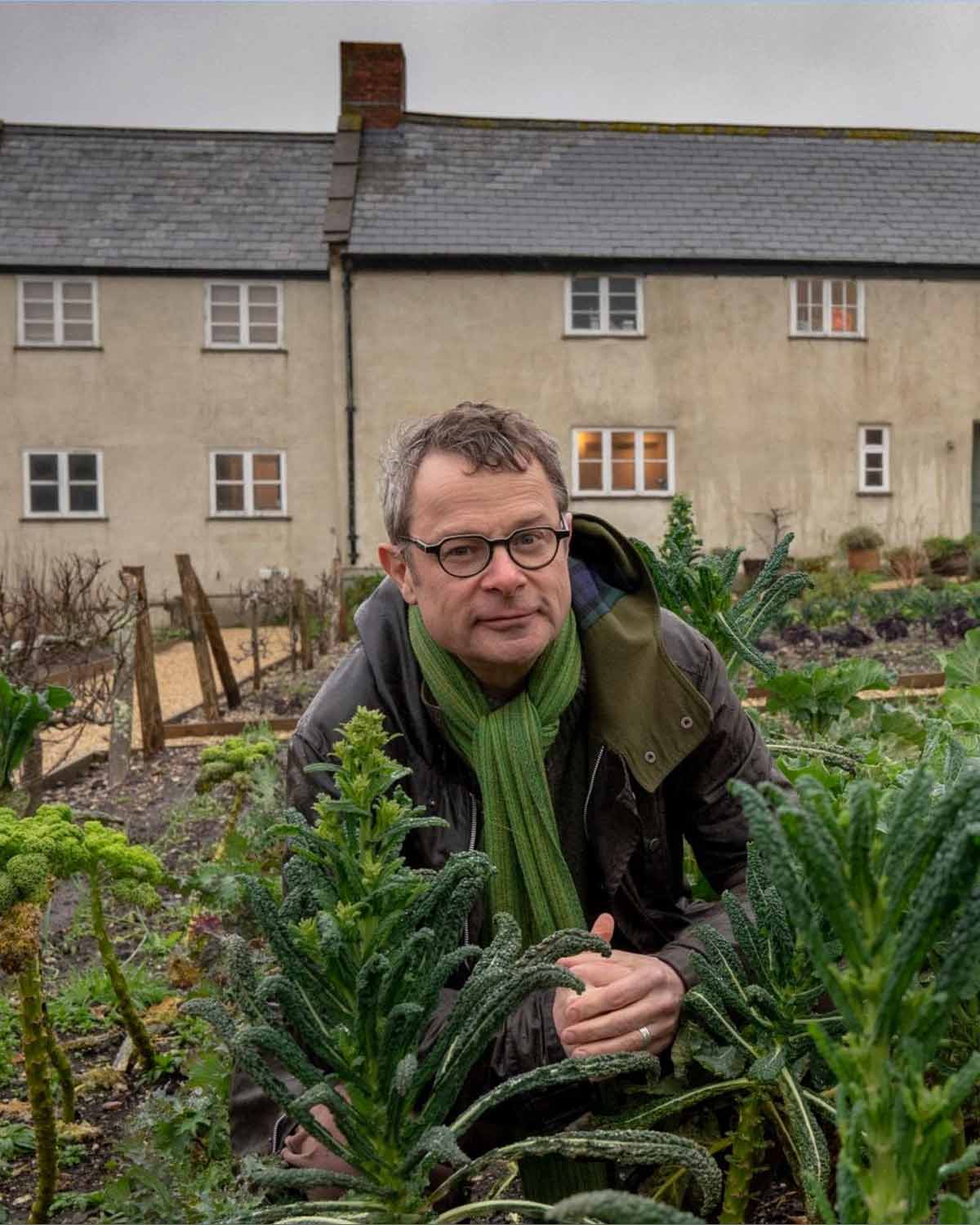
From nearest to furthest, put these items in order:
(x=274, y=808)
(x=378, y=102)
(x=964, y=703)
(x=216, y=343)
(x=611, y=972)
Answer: (x=611, y=972) → (x=964, y=703) → (x=274, y=808) → (x=216, y=343) → (x=378, y=102)

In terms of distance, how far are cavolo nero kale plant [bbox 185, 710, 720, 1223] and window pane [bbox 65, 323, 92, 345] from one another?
22298mm

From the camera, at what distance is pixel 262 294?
2231 centimetres

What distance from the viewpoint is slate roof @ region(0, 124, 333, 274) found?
2192 cm

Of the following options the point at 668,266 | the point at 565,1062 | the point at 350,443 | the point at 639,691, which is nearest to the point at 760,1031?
the point at 565,1062

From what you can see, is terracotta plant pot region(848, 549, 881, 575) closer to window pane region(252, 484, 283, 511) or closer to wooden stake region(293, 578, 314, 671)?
window pane region(252, 484, 283, 511)

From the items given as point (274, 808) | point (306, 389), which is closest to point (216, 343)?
point (306, 389)

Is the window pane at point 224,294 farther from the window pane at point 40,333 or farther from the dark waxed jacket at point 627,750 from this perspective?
the dark waxed jacket at point 627,750

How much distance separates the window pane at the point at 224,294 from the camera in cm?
2222

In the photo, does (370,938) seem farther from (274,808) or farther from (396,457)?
(274,808)

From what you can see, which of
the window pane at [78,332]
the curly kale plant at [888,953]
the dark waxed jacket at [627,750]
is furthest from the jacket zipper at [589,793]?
the window pane at [78,332]

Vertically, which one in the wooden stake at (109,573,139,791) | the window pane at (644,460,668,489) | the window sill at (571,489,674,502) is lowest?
the wooden stake at (109,573,139,791)

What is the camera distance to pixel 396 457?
8.25ft

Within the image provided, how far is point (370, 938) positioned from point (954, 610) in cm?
1138

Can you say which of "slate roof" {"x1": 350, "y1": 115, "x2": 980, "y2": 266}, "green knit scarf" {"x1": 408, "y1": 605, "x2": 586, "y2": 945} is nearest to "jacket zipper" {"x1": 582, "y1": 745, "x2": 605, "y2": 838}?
"green knit scarf" {"x1": 408, "y1": 605, "x2": 586, "y2": 945}
